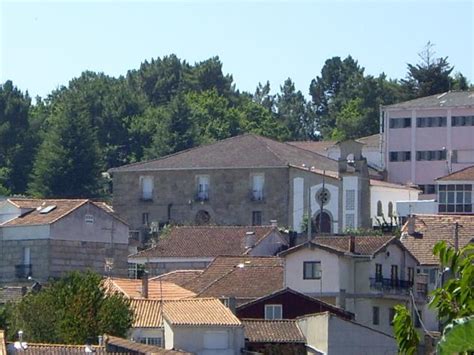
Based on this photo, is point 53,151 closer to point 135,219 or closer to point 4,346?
point 135,219

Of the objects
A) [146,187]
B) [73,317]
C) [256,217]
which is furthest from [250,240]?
[73,317]

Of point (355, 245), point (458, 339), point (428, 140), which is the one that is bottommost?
point (458, 339)

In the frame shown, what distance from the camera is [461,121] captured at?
86062 millimetres

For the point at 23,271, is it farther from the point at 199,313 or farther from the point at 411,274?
the point at 199,313

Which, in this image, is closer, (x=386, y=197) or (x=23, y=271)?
(x=23, y=271)

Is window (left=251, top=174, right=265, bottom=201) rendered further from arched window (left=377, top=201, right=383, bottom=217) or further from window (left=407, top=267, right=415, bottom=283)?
window (left=407, top=267, right=415, bottom=283)

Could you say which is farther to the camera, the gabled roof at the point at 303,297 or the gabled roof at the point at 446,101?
the gabled roof at the point at 446,101

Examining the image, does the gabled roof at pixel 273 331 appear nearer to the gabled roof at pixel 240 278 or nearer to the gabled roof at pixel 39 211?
the gabled roof at pixel 240 278

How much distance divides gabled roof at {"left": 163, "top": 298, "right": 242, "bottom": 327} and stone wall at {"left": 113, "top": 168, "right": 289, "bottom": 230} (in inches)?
1076

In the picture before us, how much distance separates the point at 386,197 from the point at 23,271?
64.8 feet

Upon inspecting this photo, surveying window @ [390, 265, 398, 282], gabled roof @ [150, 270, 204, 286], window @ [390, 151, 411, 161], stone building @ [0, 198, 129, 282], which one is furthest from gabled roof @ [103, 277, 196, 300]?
window @ [390, 151, 411, 161]

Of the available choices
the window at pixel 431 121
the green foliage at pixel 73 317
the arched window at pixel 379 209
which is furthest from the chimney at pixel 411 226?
the window at pixel 431 121

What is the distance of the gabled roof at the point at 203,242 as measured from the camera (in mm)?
65375

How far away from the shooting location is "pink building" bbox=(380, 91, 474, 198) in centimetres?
8575
